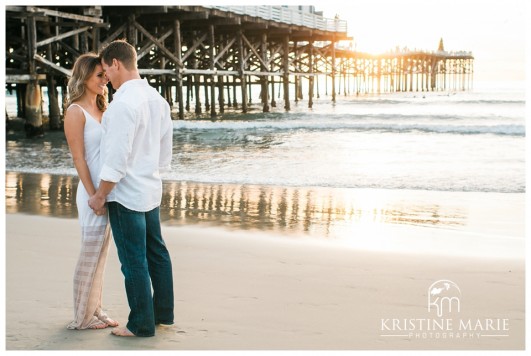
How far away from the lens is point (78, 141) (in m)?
2.88

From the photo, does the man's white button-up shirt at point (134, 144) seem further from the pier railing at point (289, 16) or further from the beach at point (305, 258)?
the pier railing at point (289, 16)

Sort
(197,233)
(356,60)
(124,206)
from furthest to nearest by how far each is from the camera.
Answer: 1. (356,60)
2. (197,233)
3. (124,206)

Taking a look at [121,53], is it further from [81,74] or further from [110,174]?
Result: [110,174]

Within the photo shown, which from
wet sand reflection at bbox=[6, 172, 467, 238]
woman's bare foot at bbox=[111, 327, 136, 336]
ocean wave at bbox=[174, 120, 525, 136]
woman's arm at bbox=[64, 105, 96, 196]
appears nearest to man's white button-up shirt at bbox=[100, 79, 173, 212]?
woman's arm at bbox=[64, 105, 96, 196]

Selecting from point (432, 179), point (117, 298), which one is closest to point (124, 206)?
point (117, 298)

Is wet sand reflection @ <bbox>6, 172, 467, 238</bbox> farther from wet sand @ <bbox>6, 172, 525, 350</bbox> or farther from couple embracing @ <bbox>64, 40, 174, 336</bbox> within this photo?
couple embracing @ <bbox>64, 40, 174, 336</bbox>

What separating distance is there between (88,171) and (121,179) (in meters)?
0.21

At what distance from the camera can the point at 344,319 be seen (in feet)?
10.2

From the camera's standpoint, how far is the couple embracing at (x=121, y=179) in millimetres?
2713

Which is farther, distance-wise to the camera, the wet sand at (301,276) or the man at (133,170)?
the wet sand at (301,276)

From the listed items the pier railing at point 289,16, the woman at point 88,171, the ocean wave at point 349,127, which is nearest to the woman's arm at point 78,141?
the woman at point 88,171

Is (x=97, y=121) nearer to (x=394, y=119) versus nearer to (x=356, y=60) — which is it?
(x=394, y=119)

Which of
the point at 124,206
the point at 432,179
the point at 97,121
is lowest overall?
the point at 432,179

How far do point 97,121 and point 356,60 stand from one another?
5304cm
